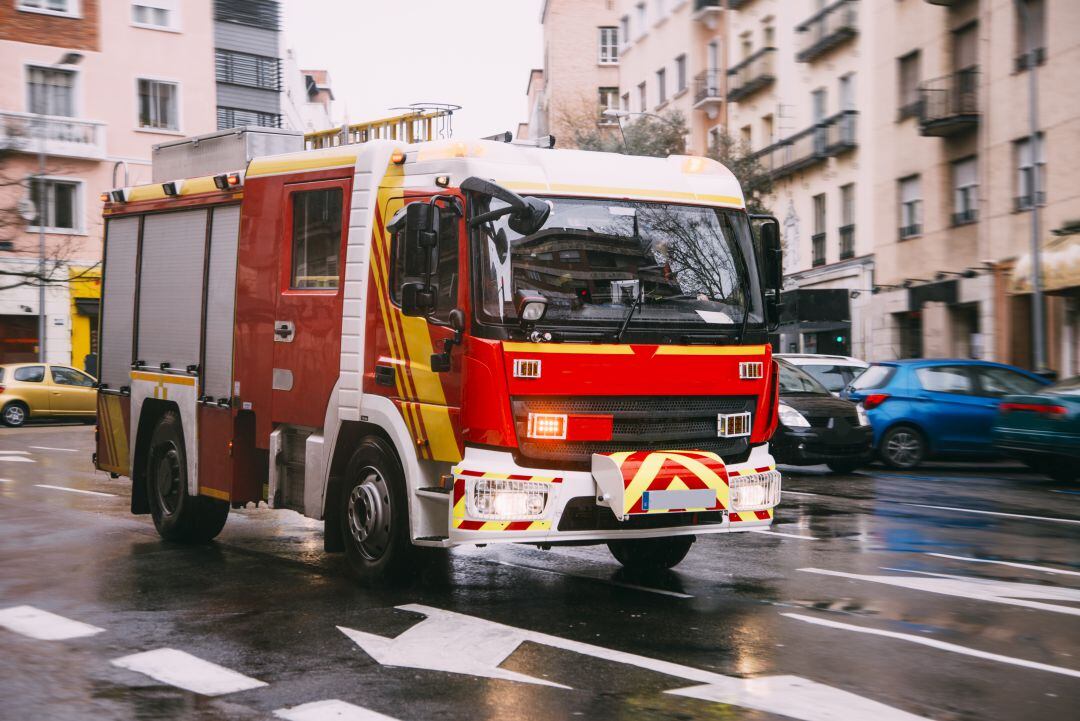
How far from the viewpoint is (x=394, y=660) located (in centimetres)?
644

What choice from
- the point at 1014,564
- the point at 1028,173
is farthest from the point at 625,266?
the point at 1028,173

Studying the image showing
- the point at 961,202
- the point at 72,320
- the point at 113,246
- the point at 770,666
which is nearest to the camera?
the point at 770,666

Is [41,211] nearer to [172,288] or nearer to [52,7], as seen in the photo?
[52,7]

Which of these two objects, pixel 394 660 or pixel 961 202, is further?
pixel 961 202

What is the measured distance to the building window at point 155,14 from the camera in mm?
41625

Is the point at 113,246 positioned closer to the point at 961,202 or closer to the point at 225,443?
the point at 225,443

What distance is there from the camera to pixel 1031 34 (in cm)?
2609

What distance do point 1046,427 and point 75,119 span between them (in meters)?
31.6

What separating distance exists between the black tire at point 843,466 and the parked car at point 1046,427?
5.94ft

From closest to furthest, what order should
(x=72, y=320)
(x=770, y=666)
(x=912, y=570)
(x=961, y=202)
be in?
1. (x=770, y=666)
2. (x=912, y=570)
3. (x=961, y=202)
4. (x=72, y=320)

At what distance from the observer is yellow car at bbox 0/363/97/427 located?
30.1 metres

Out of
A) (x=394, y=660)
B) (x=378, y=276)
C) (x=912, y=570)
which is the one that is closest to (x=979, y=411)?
(x=912, y=570)

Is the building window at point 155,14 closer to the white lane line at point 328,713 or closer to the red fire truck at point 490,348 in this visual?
the red fire truck at point 490,348

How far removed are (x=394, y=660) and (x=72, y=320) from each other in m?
35.7
